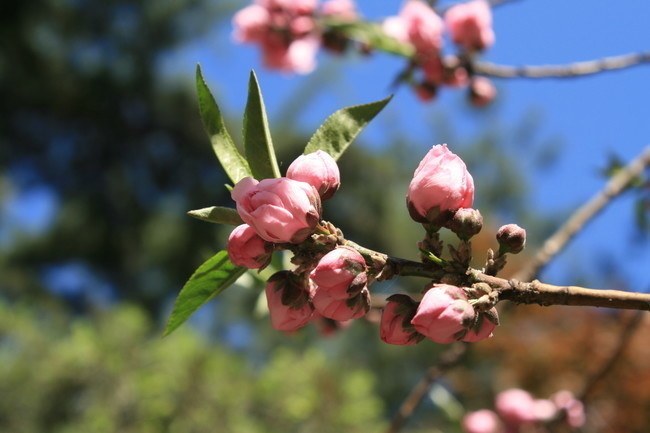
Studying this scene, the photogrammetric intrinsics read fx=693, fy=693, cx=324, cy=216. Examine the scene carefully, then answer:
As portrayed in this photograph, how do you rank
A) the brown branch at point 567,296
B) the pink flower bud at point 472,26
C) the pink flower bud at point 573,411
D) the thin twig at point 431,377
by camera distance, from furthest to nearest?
Answer: 1. the pink flower bud at point 472,26
2. the pink flower bud at point 573,411
3. the thin twig at point 431,377
4. the brown branch at point 567,296

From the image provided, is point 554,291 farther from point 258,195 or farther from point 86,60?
point 86,60

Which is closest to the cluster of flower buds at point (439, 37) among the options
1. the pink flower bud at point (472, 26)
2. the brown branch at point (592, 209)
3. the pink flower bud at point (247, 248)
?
the pink flower bud at point (472, 26)

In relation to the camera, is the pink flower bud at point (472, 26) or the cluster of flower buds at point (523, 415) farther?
the pink flower bud at point (472, 26)

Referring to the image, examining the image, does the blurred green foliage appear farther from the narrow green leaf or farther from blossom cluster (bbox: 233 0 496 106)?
the narrow green leaf

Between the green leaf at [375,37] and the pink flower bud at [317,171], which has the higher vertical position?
the pink flower bud at [317,171]

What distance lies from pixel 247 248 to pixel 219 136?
0.10 metres

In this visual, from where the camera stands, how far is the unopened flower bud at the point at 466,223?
1.71 feet

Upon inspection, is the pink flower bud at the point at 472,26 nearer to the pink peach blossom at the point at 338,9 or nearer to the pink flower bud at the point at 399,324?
the pink peach blossom at the point at 338,9

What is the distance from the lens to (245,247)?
1.68 feet

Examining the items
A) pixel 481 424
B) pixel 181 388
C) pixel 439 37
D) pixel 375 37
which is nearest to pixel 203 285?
pixel 481 424

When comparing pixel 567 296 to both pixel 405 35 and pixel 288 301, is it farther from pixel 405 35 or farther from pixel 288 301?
pixel 405 35

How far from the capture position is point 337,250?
484 mm

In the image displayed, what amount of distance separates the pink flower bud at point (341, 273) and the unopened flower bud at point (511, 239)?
129 mm

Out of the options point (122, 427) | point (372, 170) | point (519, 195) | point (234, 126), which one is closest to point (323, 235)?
point (122, 427)
